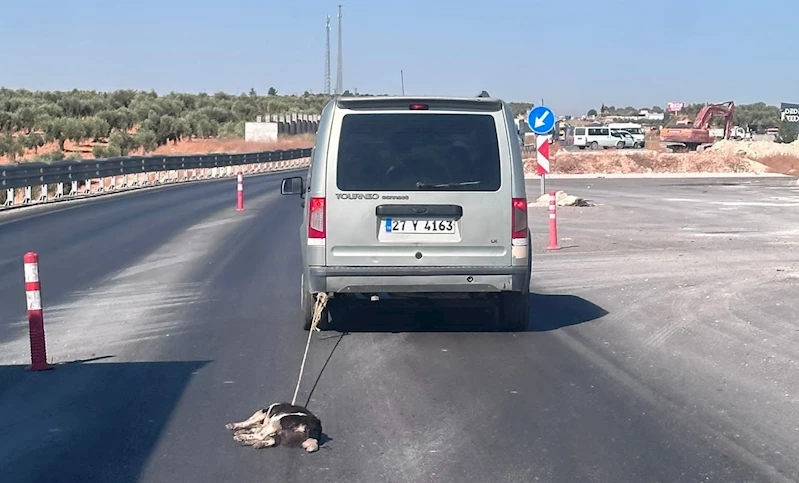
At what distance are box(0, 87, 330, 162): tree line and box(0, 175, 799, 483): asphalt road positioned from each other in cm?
4080

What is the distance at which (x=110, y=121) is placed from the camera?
87.1 m

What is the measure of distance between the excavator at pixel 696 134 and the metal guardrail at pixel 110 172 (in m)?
27.5

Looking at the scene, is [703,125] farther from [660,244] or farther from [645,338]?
[645,338]

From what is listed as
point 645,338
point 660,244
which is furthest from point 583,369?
point 660,244

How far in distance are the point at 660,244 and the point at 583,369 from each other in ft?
34.0

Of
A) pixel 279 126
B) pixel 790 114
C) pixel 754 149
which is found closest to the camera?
pixel 754 149

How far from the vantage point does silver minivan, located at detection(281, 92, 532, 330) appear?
920cm

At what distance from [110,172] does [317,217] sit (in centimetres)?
2935

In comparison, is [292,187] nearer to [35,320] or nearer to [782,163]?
[35,320]

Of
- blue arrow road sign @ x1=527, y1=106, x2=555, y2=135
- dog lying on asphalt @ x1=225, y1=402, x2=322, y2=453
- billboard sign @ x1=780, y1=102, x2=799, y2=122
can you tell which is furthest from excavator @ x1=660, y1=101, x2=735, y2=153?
dog lying on asphalt @ x1=225, y1=402, x2=322, y2=453

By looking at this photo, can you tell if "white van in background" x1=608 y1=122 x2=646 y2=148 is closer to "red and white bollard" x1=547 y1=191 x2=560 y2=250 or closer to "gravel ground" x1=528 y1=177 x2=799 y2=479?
"gravel ground" x1=528 y1=177 x2=799 y2=479

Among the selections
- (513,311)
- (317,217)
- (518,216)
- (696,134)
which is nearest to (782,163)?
(696,134)

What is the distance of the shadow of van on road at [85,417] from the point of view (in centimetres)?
588

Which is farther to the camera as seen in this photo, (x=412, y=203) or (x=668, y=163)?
(x=668, y=163)
